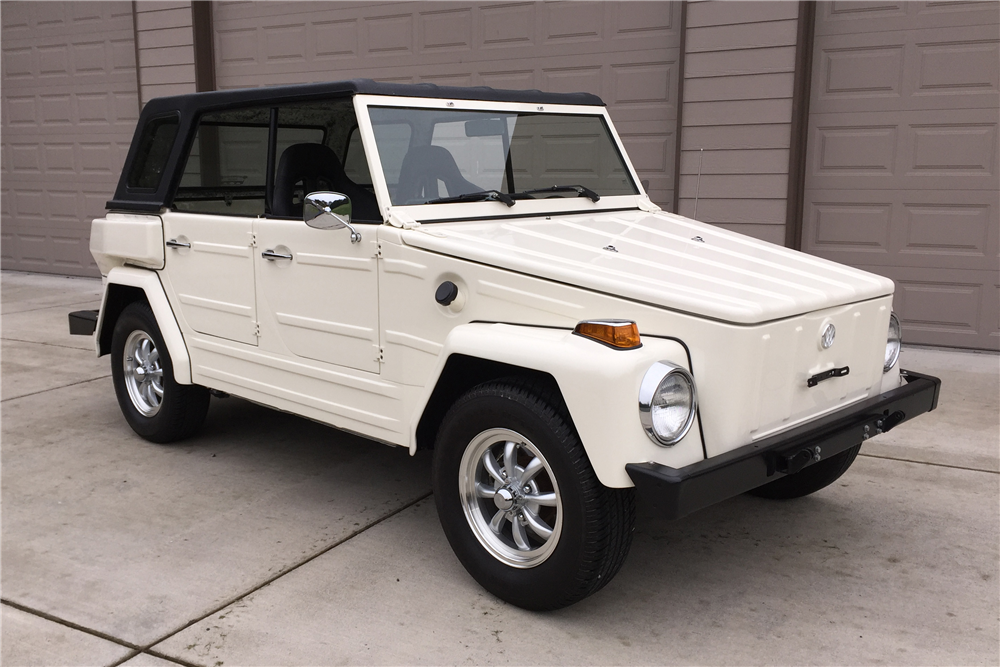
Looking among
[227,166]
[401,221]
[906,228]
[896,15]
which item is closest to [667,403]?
[401,221]

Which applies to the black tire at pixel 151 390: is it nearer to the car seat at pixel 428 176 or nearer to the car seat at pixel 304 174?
the car seat at pixel 304 174

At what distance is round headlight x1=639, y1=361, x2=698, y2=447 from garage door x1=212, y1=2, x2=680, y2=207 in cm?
539

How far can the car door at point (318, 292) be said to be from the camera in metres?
3.74

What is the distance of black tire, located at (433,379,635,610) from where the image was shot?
9.52 feet

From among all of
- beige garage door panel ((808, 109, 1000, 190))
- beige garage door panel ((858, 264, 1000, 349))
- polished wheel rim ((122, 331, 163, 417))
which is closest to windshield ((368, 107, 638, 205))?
polished wheel rim ((122, 331, 163, 417))

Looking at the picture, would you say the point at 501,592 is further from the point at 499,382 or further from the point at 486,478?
the point at 499,382

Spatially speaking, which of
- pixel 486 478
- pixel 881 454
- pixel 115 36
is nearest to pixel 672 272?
pixel 486 478

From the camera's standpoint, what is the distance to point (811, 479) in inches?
163

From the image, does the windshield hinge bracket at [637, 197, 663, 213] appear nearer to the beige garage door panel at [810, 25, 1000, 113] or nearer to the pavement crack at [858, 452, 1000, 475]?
the pavement crack at [858, 452, 1000, 475]

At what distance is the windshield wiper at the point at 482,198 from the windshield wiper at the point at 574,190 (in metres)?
0.14

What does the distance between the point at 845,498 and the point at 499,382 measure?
2115mm

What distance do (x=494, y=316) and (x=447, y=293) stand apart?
8.5 inches

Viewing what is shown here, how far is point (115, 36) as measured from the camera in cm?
1115

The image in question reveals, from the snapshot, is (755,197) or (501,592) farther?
(755,197)
